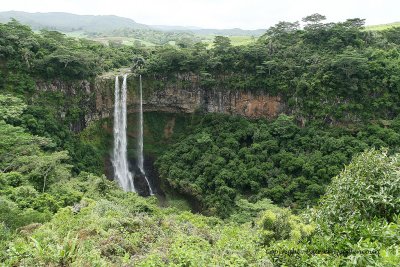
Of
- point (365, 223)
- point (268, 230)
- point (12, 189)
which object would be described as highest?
point (365, 223)

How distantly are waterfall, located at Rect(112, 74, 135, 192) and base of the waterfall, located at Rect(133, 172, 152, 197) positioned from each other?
422 mm

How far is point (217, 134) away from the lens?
98.1 feet

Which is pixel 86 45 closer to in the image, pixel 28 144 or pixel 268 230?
pixel 28 144

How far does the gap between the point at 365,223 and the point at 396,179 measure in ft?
3.55

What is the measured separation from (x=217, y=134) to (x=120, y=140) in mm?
8525

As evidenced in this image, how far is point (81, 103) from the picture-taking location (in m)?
29.8

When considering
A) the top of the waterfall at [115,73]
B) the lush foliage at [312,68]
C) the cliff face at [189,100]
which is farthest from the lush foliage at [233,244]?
the top of the waterfall at [115,73]

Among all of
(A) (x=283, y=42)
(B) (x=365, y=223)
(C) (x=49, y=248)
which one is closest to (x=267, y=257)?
(B) (x=365, y=223)

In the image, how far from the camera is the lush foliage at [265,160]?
2348cm

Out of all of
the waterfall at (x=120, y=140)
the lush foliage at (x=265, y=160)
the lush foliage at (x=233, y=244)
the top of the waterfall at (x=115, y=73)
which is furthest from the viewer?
the top of the waterfall at (x=115, y=73)

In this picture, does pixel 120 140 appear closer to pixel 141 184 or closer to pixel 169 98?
pixel 141 184

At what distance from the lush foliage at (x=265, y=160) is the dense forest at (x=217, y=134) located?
84 millimetres

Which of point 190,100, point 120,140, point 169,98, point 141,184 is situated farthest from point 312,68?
point 120,140

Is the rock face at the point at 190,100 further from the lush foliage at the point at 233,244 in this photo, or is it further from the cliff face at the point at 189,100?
the lush foliage at the point at 233,244
